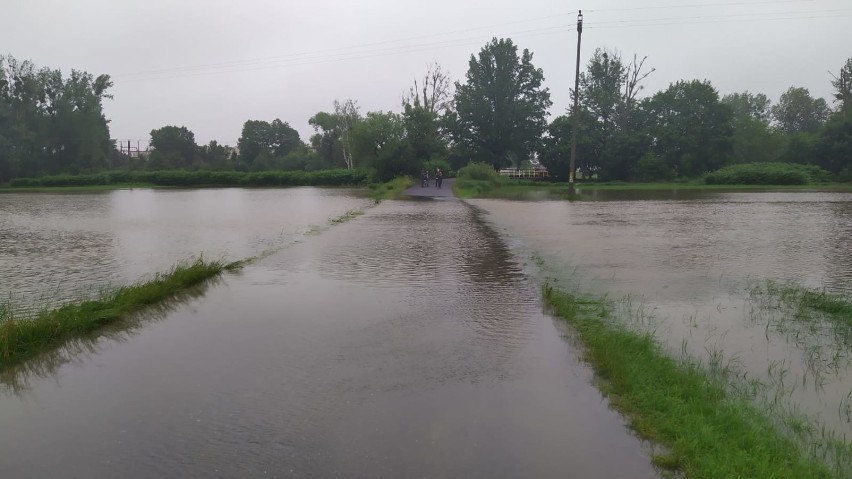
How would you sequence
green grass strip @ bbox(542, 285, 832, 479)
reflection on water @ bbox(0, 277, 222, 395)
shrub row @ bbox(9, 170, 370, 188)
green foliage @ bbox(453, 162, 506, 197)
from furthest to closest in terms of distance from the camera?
shrub row @ bbox(9, 170, 370, 188)
green foliage @ bbox(453, 162, 506, 197)
reflection on water @ bbox(0, 277, 222, 395)
green grass strip @ bbox(542, 285, 832, 479)

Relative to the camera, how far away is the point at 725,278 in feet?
34.8

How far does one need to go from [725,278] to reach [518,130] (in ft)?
207

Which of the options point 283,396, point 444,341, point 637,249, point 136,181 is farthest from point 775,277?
point 136,181

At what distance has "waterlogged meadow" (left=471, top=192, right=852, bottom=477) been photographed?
17.0ft

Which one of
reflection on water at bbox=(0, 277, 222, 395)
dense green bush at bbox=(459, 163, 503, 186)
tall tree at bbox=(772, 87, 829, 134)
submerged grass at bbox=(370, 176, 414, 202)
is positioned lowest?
reflection on water at bbox=(0, 277, 222, 395)

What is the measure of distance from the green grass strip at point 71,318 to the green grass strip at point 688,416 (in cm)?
620

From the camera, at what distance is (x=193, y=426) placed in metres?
4.56

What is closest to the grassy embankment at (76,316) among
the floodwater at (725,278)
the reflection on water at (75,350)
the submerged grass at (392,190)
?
the reflection on water at (75,350)

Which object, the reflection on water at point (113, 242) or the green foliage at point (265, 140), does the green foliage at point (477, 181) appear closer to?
the reflection on water at point (113, 242)

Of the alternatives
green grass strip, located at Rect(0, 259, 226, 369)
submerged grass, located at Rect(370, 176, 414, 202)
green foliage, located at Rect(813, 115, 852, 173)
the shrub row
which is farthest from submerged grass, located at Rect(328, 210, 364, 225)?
green foliage, located at Rect(813, 115, 852, 173)

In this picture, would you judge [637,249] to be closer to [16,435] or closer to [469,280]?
[469,280]

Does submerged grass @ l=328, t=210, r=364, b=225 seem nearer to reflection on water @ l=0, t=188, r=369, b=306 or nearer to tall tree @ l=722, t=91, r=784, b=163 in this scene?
reflection on water @ l=0, t=188, r=369, b=306

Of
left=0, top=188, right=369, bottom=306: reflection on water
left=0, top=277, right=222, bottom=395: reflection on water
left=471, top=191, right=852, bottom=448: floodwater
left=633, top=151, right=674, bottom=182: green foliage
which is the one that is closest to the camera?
left=0, top=277, right=222, bottom=395: reflection on water

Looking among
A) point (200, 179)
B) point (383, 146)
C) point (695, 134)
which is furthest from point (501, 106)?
point (200, 179)
